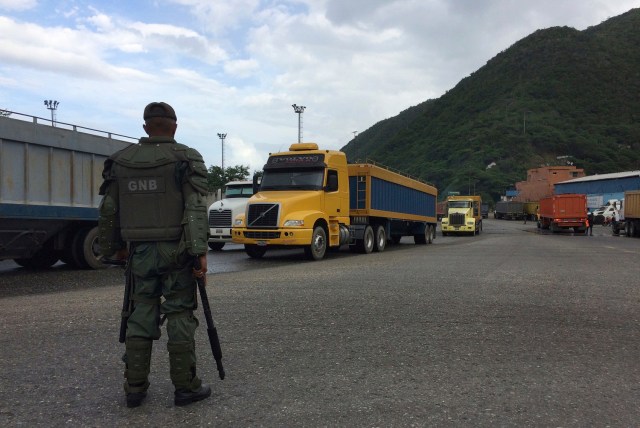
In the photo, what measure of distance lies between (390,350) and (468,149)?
413 feet

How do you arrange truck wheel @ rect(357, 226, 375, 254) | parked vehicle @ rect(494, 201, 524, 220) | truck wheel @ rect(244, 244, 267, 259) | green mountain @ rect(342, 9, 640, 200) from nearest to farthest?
truck wheel @ rect(244, 244, 267, 259), truck wheel @ rect(357, 226, 375, 254), parked vehicle @ rect(494, 201, 524, 220), green mountain @ rect(342, 9, 640, 200)

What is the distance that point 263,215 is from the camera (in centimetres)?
1369

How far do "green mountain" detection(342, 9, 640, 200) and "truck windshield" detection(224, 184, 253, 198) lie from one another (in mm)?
94675

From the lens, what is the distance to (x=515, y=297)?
7.74m

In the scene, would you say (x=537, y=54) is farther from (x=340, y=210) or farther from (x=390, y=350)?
(x=390, y=350)

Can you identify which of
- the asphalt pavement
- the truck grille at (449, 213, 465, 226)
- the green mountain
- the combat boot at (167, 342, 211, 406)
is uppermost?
the green mountain

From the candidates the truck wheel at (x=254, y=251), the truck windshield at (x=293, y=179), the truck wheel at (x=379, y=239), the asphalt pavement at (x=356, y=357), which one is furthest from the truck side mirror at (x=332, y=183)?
the asphalt pavement at (x=356, y=357)

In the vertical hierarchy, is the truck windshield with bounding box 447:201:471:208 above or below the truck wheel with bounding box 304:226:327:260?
above

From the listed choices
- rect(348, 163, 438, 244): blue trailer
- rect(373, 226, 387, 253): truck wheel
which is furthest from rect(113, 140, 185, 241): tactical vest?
rect(373, 226, 387, 253): truck wheel

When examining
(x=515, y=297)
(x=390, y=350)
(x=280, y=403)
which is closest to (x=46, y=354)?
(x=280, y=403)

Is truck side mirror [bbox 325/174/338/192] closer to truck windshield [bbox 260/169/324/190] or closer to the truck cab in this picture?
the truck cab

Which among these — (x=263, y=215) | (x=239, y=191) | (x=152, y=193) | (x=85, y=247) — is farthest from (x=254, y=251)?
(x=152, y=193)

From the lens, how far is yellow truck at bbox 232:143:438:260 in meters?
13.6

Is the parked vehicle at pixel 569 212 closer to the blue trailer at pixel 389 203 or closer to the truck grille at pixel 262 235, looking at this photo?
the blue trailer at pixel 389 203
